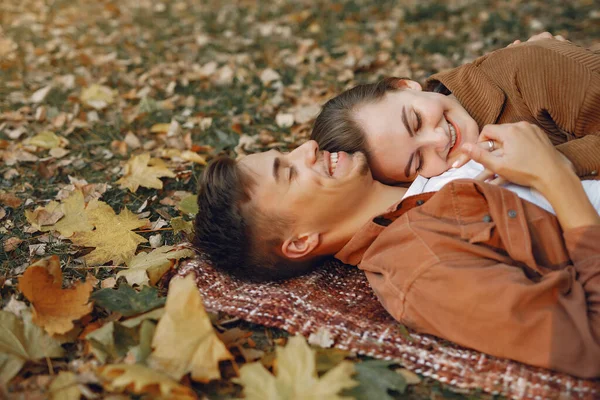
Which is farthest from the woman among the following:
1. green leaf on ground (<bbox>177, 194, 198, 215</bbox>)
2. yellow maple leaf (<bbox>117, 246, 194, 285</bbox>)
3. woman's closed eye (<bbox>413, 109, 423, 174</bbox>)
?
yellow maple leaf (<bbox>117, 246, 194, 285</bbox>)

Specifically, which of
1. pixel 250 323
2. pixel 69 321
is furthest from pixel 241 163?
pixel 69 321

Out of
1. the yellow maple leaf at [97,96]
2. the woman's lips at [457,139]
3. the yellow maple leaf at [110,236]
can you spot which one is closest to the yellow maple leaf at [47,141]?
the yellow maple leaf at [97,96]

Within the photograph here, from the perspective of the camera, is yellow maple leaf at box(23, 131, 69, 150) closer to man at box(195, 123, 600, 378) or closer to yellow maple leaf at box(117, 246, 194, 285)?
yellow maple leaf at box(117, 246, 194, 285)

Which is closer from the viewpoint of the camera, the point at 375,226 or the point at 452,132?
the point at 375,226

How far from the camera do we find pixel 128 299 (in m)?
2.15

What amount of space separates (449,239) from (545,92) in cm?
100

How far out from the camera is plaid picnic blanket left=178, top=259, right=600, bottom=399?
1.83 m

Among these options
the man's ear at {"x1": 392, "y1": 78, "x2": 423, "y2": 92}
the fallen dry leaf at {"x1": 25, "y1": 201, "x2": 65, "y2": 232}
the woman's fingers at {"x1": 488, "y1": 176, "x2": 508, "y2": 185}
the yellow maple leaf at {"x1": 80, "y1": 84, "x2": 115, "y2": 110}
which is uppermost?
the man's ear at {"x1": 392, "y1": 78, "x2": 423, "y2": 92}

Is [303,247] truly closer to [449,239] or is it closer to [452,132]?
[449,239]

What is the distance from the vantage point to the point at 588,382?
5.88 feet

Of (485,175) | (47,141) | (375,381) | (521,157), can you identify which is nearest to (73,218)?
(47,141)

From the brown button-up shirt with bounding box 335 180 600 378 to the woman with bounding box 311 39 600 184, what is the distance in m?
0.36

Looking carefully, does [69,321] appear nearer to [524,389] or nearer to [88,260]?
[88,260]

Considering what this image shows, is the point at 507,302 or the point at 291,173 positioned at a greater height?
the point at 291,173
